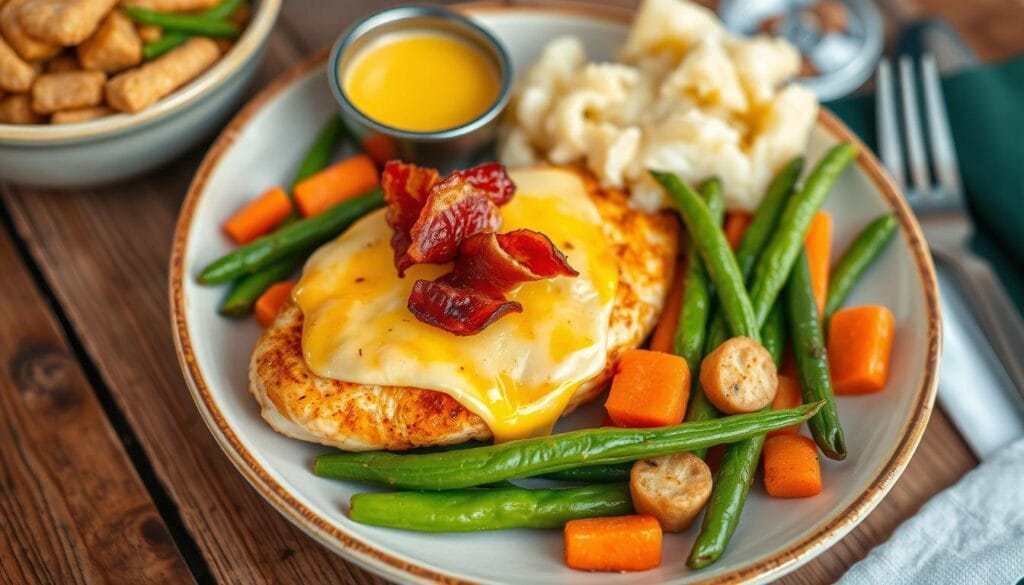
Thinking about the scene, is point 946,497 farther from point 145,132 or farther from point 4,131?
point 4,131

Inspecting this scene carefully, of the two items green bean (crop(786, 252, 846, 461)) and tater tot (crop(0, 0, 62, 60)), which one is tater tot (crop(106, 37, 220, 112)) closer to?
tater tot (crop(0, 0, 62, 60))

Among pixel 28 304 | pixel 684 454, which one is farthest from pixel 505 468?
pixel 28 304

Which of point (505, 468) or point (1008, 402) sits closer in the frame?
point (505, 468)

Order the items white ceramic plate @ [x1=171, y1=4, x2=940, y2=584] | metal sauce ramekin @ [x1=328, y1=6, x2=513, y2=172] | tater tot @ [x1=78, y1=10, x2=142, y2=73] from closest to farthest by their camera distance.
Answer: white ceramic plate @ [x1=171, y1=4, x2=940, y2=584]
tater tot @ [x1=78, y1=10, x2=142, y2=73]
metal sauce ramekin @ [x1=328, y1=6, x2=513, y2=172]

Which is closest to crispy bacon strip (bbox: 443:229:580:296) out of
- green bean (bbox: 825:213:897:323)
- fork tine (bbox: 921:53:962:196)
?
green bean (bbox: 825:213:897:323)

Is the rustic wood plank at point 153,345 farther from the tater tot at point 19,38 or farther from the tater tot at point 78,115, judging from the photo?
the tater tot at point 19,38
